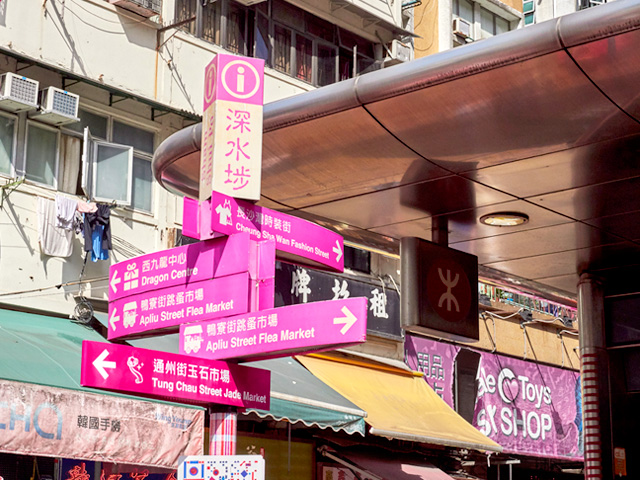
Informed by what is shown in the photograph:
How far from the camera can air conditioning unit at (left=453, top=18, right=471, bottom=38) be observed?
925 inches

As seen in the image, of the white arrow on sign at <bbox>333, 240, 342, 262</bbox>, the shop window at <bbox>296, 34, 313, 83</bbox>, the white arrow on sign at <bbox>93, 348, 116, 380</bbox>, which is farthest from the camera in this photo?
the shop window at <bbox>296, 34, 313, 83</bbox>

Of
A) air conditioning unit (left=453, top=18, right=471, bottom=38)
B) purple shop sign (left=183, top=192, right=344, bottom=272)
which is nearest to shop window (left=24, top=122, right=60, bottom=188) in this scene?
purple shop sign (left=183, top=192, right=344, bottom=272)

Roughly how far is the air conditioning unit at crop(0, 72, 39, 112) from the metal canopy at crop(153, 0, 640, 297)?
22.6ft

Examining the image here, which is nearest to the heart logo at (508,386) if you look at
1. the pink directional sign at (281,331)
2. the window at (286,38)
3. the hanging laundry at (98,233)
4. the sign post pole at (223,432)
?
the window at (286,38)

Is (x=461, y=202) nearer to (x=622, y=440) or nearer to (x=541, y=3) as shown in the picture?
(x=622, y=440)

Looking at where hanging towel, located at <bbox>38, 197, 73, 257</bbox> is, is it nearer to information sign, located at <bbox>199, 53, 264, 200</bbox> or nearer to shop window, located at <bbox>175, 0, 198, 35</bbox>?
shop window, located at <bbox>175, 0, 198, 35</bbox>

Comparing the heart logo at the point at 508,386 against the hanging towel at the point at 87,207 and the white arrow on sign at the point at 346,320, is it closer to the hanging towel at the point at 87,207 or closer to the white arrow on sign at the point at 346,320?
the hanging towel at the point at 87,207

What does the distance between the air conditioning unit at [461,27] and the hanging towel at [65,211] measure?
1206 cm

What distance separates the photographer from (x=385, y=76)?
546 centimetres

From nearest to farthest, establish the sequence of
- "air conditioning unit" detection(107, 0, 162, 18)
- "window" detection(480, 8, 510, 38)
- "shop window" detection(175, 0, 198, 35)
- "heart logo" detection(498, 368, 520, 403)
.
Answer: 1. "air conditioning unit" detection(107, 0, 162, 18)
2. "shop window" detection(175, 0, 198, 35)
3. "heart logo" detection(498, 368, 520, 403)
4. "window" detection(480, 8, 510, 38)

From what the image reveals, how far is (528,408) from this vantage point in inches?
869

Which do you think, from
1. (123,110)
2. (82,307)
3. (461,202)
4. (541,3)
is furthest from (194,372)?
(541,3)

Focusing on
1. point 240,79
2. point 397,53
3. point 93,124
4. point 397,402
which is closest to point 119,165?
point 93,124

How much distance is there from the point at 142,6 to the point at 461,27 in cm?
1006
